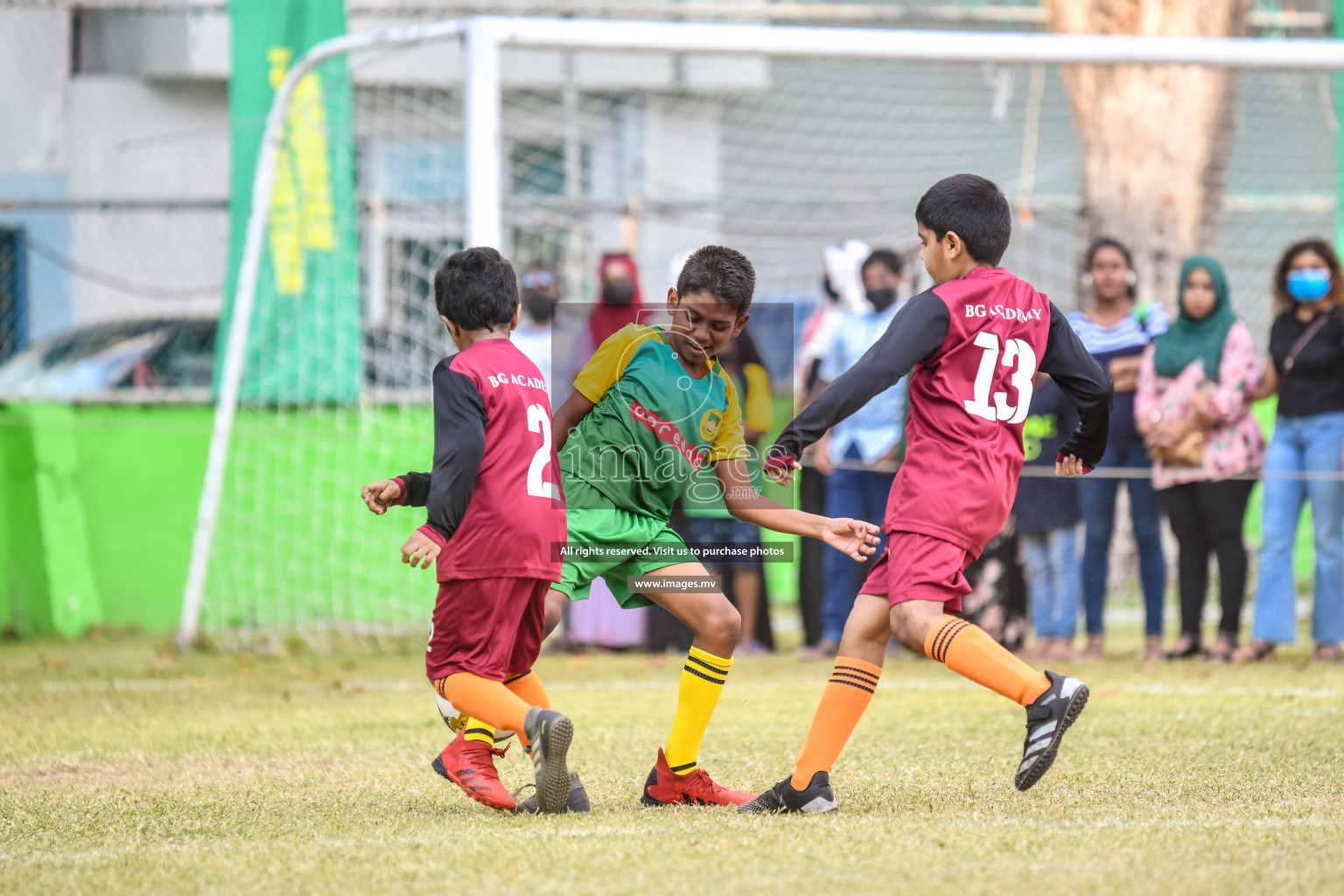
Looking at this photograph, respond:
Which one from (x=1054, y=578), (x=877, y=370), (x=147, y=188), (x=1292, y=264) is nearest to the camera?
(x=877, y=370)

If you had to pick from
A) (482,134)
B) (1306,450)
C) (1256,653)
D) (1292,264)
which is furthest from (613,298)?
(1256,653)

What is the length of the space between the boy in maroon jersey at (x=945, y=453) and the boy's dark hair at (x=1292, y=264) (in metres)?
4.11

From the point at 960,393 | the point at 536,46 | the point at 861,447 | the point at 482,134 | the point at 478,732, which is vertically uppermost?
the point at 536,46

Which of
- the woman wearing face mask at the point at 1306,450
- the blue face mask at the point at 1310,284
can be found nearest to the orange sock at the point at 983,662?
the woman wearing face mask at the point at 1306,450

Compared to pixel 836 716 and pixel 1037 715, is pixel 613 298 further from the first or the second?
pixel 1037 715

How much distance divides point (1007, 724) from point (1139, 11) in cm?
722

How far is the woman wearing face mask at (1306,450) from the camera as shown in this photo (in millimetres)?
7414

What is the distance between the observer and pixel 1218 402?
24.5 feet

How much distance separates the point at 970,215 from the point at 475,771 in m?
1.86

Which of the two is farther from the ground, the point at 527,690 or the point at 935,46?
the point at 935,46

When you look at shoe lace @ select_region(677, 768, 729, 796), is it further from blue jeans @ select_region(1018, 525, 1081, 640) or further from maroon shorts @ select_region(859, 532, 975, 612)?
blue jeans @ select_region(1018, 525, 1081, 640)

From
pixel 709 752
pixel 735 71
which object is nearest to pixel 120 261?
pixel 735 71

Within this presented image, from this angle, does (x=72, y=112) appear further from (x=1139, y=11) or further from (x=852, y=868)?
(x=852, y=868)

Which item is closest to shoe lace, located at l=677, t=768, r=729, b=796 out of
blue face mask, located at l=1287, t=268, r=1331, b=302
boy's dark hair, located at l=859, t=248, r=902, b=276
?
boy's dark hair, located at l=859, t=248, r=902, b=276
